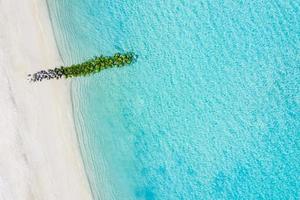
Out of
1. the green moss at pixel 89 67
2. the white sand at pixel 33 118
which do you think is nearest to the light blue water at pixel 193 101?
the green moss at pixel 89 67

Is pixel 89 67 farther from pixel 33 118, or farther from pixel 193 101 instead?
pixel 193 101

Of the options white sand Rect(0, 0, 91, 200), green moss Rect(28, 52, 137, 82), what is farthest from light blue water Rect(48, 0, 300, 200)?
white sand Rect(0, 0, 91, 200)

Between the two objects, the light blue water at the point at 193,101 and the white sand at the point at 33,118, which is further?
the light blue water at the point at 193,101

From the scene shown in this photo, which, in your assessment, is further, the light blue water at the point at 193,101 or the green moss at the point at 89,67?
the light blue water at the point at 193,101

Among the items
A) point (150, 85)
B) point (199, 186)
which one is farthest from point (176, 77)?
point (199, 186)

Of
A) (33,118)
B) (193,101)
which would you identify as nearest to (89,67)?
(33,118)

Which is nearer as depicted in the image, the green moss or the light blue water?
the green moss

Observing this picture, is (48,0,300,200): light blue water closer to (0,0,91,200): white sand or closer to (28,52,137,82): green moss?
(28,52,137,82): green moss

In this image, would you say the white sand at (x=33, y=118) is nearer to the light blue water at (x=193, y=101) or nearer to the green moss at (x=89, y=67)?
the green moss at (x=89, y=67)
